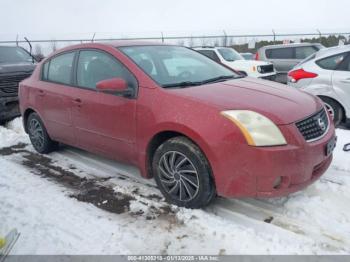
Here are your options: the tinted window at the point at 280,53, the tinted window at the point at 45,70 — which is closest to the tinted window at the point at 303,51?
the tinted window at the point at 280,53

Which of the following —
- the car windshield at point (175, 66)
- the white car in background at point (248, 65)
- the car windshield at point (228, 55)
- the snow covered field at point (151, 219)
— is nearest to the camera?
A: the snow covered field at point (151, 219)

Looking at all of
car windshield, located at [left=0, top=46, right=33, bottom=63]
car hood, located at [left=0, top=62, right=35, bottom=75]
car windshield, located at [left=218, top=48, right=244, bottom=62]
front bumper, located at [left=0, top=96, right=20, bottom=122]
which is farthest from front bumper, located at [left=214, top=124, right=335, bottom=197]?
car windshield, located at [left=218, top=48, right=244, bottom=62]

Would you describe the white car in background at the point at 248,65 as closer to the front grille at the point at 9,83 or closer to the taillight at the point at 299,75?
the taillight at the point at 299,75

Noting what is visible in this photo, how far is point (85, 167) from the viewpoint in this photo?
4965 millimetres

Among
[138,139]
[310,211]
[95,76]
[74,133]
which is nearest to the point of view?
[310,211]

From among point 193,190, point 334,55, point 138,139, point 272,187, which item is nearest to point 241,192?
point 272,187

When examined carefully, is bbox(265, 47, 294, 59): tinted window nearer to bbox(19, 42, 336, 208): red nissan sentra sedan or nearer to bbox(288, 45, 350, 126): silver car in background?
bbox(288, 45, 350, 126): silver car in background

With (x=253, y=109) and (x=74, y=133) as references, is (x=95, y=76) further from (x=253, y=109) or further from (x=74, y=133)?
(x=253, y=109)

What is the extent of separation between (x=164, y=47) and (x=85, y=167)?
1917 millimetres

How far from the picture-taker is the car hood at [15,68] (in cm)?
805

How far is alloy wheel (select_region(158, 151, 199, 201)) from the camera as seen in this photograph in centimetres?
357

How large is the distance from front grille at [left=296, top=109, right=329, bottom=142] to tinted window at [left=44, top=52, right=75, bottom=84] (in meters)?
3.01

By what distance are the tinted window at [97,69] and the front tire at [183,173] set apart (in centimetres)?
84

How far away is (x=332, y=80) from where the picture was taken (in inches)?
254
